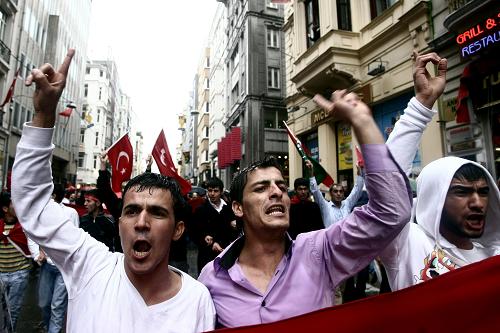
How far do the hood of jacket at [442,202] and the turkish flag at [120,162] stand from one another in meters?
4.48

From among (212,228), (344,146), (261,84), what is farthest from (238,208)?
(261,84)

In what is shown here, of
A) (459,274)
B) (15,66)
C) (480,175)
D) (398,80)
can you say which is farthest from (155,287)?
(15,66)

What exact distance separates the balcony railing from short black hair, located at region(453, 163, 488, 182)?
25706mm

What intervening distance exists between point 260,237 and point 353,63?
11.7 metres

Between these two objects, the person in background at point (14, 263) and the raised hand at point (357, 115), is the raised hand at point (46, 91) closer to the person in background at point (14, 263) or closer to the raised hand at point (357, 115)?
the raised hand at point (357, 115)

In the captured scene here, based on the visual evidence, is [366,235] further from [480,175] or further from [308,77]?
[308,77]

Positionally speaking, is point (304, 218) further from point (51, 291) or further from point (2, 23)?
point (2, 23)

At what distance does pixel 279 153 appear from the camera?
25016 mm

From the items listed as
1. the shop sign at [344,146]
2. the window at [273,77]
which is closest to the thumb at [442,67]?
the shop sign at [344,146]

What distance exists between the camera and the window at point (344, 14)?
13258mm

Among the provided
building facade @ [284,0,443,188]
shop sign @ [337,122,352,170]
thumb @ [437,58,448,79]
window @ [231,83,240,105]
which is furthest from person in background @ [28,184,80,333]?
window @ [231,83,240,105]

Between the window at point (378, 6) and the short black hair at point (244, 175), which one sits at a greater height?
the window at point (378, 6)

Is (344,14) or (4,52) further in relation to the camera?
(4,52)

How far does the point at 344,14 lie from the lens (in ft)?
43.9
